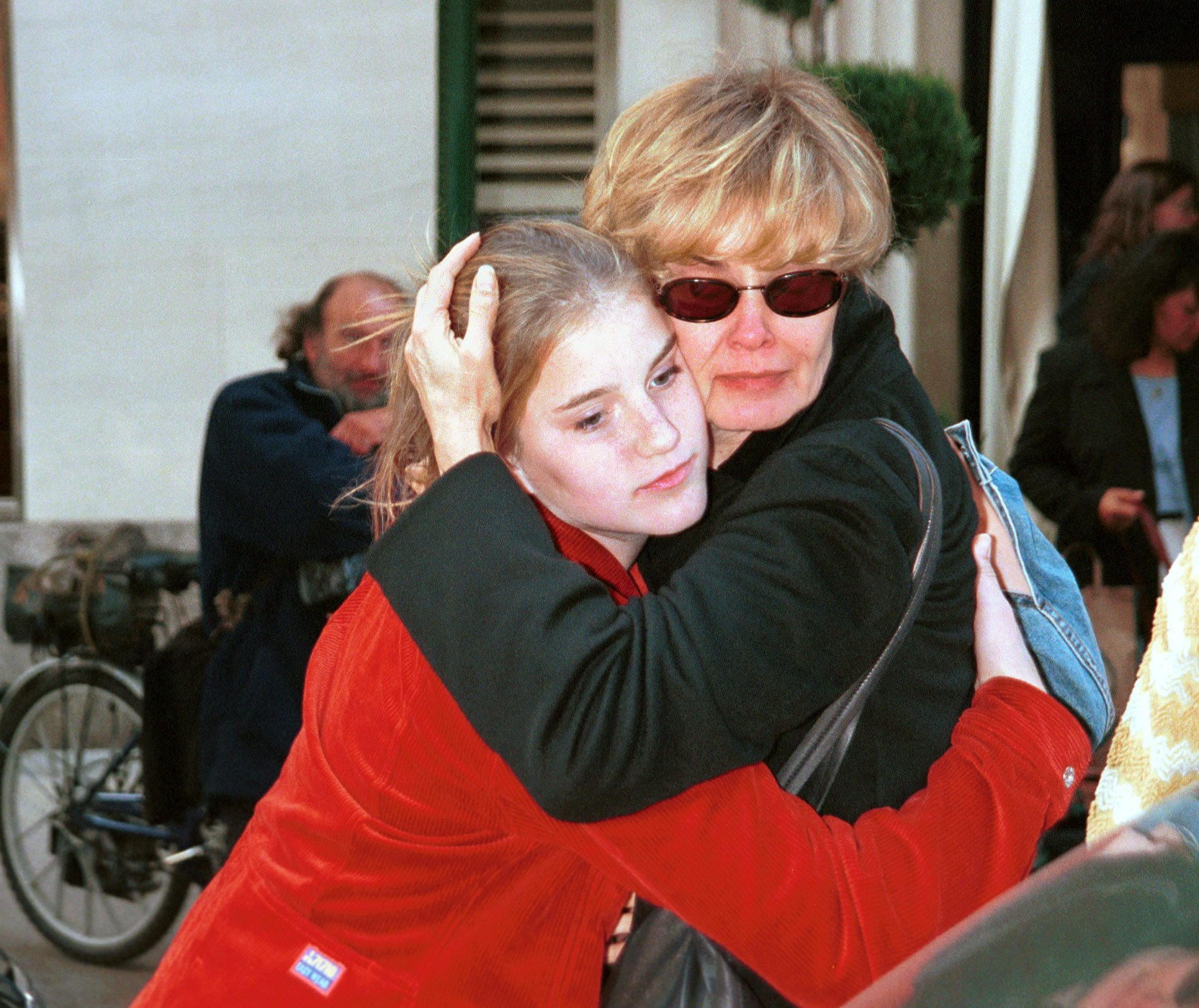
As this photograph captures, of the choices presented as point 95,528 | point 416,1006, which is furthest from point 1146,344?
point 95,528

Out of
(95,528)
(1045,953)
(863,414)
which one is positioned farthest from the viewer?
(95,528)

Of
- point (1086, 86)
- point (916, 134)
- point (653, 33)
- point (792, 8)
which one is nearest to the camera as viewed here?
point (916, 134)

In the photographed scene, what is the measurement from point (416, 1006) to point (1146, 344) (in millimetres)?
3916

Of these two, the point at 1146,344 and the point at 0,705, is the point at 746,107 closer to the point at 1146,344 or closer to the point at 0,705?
the point at 1146,344

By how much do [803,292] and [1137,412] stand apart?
3401 mm

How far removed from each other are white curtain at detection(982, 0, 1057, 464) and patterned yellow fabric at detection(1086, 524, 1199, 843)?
4358mm

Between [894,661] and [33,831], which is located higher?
[894,661]

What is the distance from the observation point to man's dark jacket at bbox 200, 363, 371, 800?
3.92m

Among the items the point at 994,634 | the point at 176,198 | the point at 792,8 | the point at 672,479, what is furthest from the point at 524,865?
the point at 176,198

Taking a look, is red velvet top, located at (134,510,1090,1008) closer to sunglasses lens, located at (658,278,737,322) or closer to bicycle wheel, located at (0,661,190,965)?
sunglasses lens, located at (658,278,737,322)

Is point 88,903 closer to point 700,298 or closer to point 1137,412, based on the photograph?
point 1137,412

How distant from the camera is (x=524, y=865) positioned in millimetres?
1474

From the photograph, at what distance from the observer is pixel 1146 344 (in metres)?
4.78

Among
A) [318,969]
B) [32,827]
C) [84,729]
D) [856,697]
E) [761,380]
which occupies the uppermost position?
[761,380]
